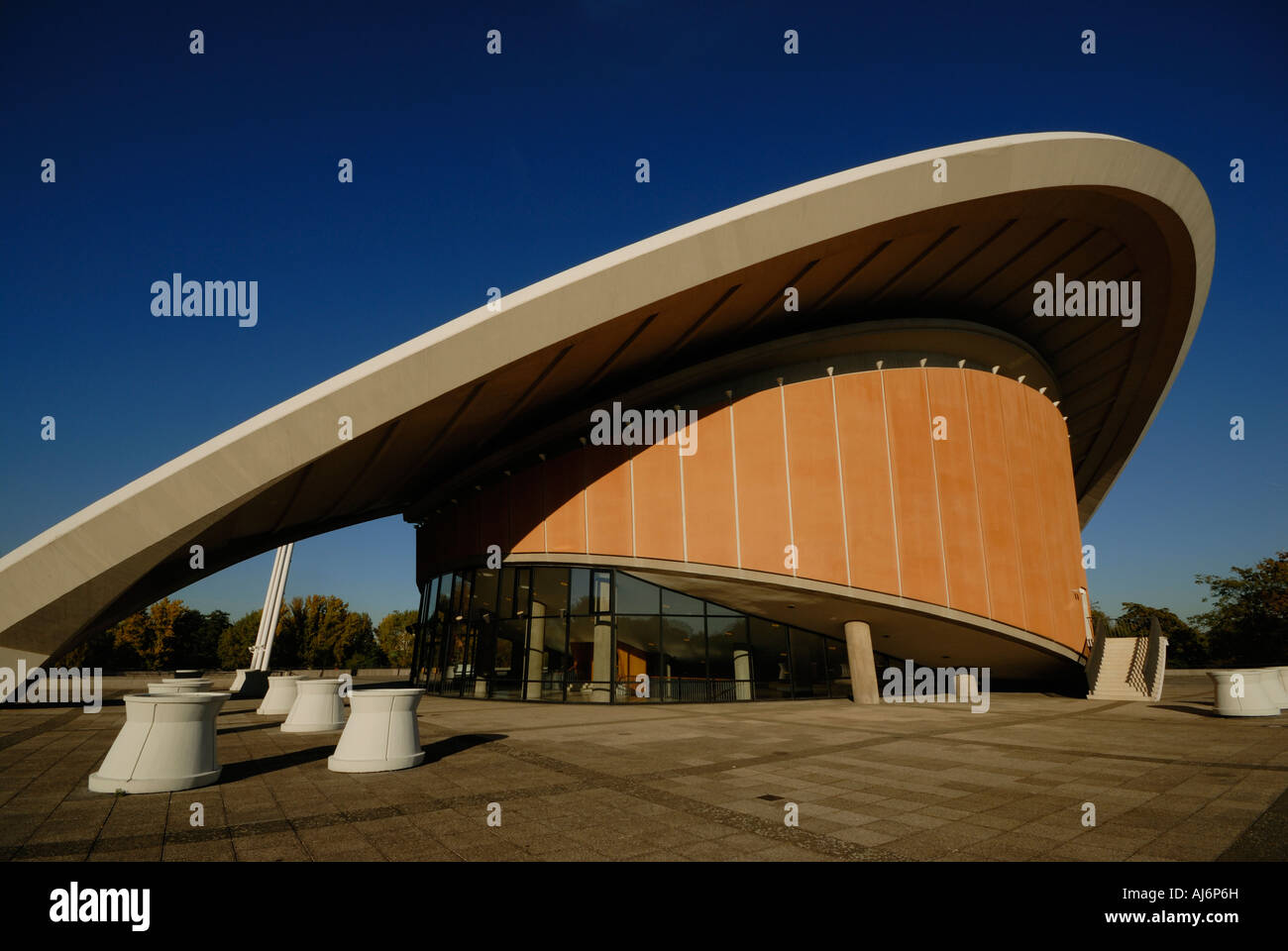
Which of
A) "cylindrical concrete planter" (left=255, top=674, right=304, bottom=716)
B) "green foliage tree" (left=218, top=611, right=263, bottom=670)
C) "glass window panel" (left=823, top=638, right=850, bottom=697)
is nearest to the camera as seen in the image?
"cylindrical concrete planter" (left=255, top=674, right=304, bottom=716)

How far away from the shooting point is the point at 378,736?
8422 mm

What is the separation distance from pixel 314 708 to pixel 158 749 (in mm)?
5941

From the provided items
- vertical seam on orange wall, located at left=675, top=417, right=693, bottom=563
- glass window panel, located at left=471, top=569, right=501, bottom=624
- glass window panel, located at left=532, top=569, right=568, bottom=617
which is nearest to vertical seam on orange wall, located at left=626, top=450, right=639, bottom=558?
vertical seam on orange wall, located at left=675, top=417, right=693, bottom=563

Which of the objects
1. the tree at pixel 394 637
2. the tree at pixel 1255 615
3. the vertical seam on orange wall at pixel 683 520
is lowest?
the tree at pixel 394 637

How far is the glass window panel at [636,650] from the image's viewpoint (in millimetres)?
19359

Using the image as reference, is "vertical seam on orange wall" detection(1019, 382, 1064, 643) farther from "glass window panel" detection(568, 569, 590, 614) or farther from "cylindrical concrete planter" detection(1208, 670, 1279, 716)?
"glass window panel" detection(568, 569, 590, 614)

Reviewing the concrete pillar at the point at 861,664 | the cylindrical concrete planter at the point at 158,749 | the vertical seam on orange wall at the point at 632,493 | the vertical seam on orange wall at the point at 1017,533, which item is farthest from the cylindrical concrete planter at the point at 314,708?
the vertical seam on orange wall at the point at 1017,533

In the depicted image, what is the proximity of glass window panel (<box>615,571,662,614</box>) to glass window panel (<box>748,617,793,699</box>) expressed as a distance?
3.27 m

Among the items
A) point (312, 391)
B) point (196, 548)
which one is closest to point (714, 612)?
point (312, 391)

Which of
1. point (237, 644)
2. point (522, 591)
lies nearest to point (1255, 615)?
point (522, 591)

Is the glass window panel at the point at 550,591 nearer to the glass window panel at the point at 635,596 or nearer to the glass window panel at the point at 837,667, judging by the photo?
the glass window panel at the point at 635,596

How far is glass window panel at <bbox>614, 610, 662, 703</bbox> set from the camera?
63.5ft

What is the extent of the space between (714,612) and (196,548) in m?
14.0

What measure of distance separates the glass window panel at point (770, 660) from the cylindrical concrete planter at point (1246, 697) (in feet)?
34.4
